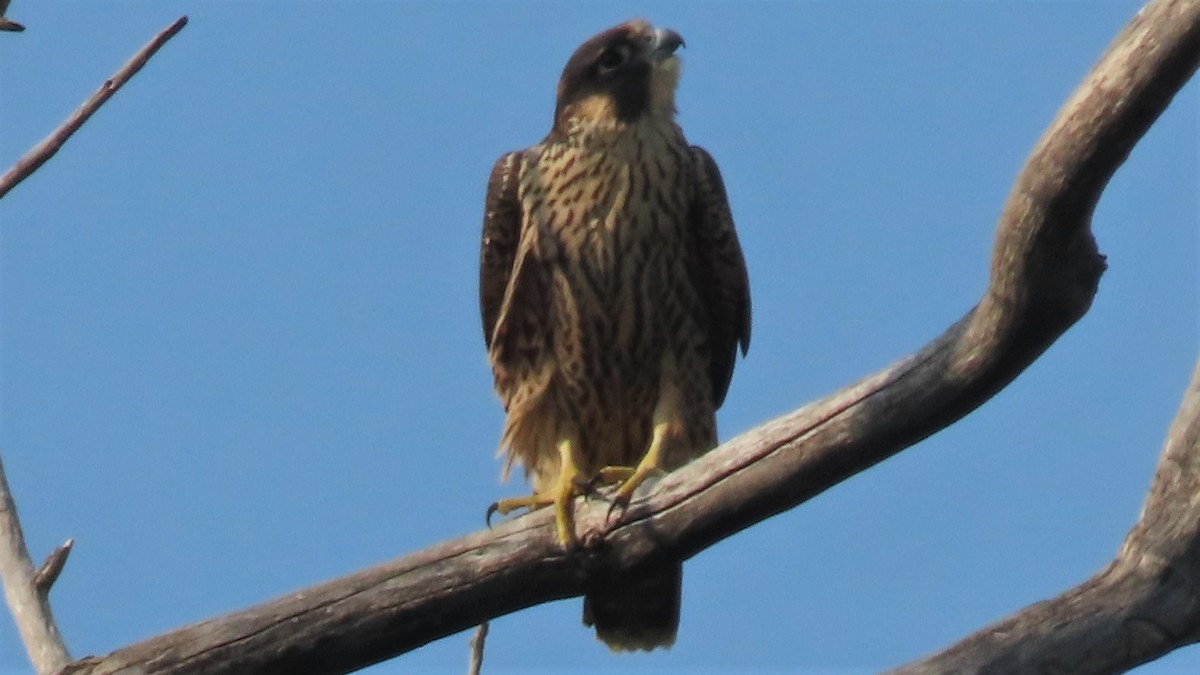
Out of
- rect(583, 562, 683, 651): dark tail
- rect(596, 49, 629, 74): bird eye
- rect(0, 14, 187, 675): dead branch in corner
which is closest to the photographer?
rect(0, 14, 187, 675): dead branch in corner

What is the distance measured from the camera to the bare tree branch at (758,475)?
9.48ft

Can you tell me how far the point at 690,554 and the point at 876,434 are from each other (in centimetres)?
54

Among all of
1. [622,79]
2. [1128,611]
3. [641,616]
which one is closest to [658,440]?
[641,616]

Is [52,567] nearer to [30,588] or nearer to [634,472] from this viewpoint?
[30,588]

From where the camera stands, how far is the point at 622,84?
4941 millimetres

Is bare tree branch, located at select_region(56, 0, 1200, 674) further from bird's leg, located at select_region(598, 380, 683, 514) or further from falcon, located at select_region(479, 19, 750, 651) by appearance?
falcon, located at select_region(479, 19, 750, 651)

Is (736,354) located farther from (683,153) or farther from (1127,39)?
(1127,39)

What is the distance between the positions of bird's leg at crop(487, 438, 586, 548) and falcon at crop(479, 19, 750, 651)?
0.02 metres

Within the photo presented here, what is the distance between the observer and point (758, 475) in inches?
135

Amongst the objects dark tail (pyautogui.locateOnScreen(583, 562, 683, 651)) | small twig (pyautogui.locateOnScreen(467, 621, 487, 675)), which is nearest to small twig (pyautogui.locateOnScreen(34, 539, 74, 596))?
small twig (pyautogui.locateOnScreen(467, 621, 487, 675))

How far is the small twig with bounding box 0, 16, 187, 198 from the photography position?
2.51 metres

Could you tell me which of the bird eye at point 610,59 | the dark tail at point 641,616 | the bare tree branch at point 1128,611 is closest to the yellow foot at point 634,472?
the dark tail at point 641,616

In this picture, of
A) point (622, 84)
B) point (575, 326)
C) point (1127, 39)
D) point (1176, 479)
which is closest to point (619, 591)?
point (575, 326)

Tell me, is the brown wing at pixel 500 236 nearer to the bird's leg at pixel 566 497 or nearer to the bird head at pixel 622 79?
the bird head at pixel 622 79
